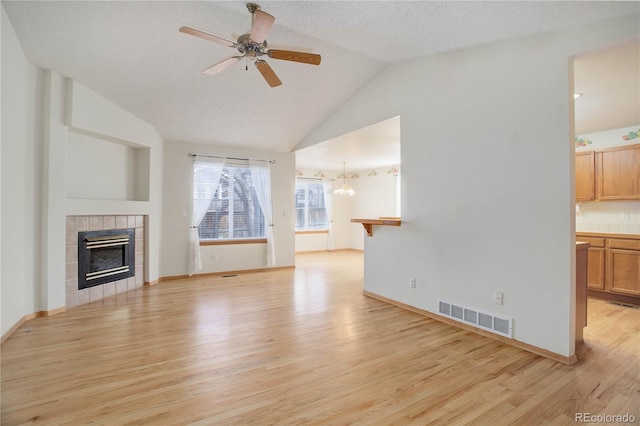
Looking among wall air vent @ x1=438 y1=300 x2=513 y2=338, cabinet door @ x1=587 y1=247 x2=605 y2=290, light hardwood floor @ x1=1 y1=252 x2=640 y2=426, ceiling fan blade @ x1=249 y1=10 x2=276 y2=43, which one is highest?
ceiling fan blade @ x1=249 y1=10 x2=276 y2=43

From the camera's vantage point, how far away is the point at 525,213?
108 inches

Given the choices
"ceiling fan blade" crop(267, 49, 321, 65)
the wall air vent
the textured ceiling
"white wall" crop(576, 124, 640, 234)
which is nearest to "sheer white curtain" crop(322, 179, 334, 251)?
the textured ceiling

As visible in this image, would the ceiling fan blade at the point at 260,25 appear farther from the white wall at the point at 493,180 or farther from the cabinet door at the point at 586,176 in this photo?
the cabinet door at the point at 586,176

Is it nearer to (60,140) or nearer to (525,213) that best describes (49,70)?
(60,140)

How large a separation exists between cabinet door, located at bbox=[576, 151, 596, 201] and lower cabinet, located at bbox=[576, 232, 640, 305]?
0.64 metres

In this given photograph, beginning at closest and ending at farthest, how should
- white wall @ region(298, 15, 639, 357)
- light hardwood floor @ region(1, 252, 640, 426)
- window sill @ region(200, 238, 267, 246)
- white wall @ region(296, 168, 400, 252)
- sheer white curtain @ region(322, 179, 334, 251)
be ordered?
1. light hardwood floor @ region(1, 252, 640, 426)
2. white wall @ region(298, 15, 639, 357)
3. window sill @ region(200, 238, 267, 246)
4. white wall @ region(296, 168, 400, 252)
5. sheer white curtain @ region(322, 179, 334, 251)

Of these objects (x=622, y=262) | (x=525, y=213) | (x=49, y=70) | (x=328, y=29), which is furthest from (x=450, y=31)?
(x=49, y=70)

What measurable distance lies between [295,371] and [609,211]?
523cm

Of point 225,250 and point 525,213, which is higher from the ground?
point 525,213

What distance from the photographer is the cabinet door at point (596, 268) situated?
4.29 m

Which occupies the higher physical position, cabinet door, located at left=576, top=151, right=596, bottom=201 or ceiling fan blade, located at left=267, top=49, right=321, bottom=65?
ceiling fan blade, located at left=267, top=49, right=321, bottom=65

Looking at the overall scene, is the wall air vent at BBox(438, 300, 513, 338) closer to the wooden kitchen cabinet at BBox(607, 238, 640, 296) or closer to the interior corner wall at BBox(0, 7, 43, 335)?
the wooden kitchen cabinet at BBox(607, 238, 640, 296)

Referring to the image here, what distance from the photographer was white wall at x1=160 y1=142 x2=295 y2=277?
5484 millimetres

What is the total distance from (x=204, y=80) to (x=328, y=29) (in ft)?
6.11
